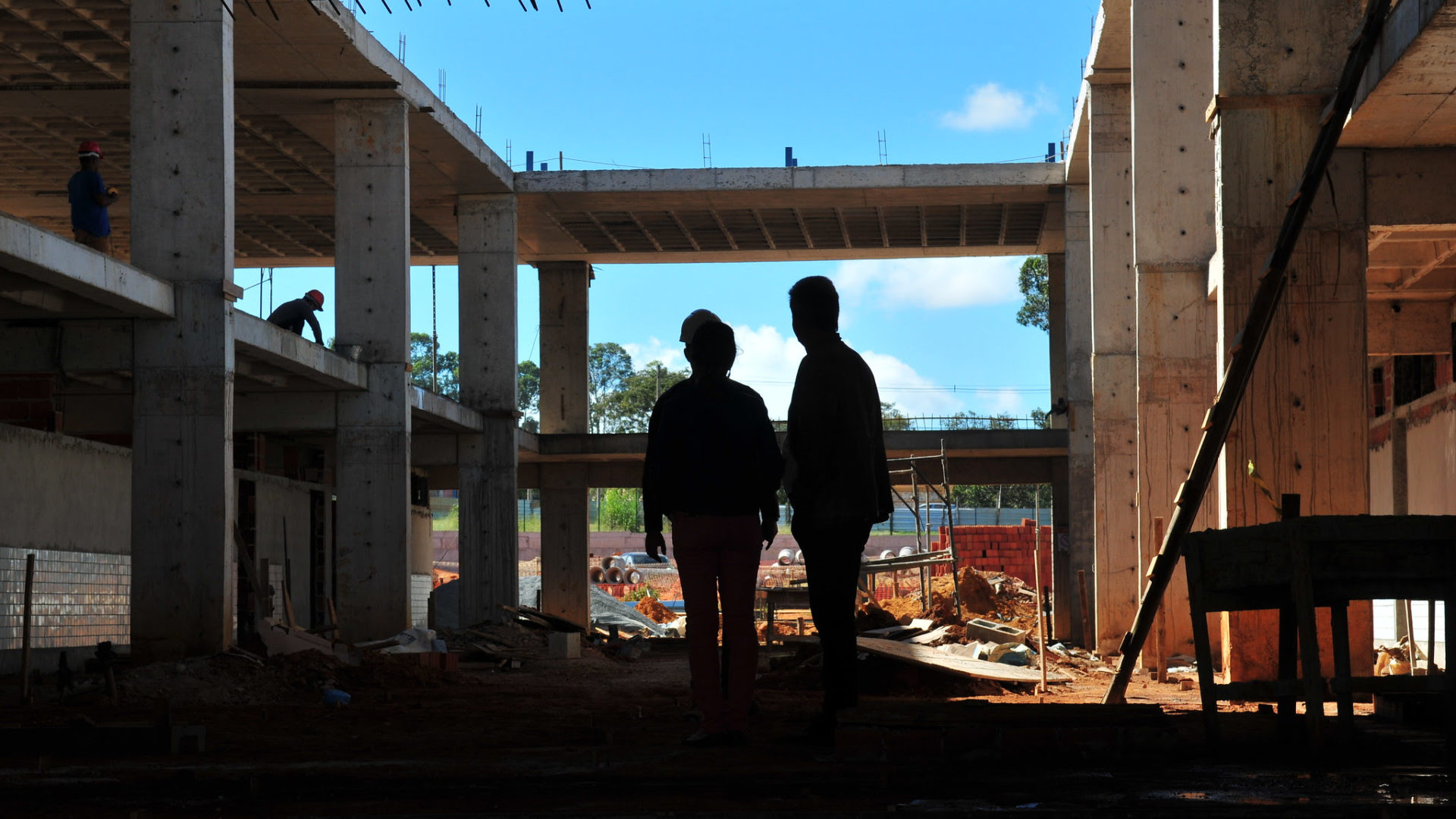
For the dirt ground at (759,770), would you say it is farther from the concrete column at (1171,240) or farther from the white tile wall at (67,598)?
the concrete column at (1171,240)

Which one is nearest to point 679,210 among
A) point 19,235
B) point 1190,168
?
point 1190,168

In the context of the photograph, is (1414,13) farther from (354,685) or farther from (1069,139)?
(1069,139)

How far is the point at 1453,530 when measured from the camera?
512cm

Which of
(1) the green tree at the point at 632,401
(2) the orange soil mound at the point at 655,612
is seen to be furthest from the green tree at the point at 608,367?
(2) the orange soil mound at the point at 655,612

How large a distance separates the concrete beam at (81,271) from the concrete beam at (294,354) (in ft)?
3.08

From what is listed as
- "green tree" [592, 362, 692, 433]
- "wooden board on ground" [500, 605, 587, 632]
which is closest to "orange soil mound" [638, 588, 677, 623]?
"wooden board on ground" [500, 605, 587, 632]

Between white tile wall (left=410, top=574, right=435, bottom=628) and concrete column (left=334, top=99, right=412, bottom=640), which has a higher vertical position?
concrete column (left=334, top=99, right=412, bottom=640)

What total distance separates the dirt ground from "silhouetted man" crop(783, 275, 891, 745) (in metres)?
0.27

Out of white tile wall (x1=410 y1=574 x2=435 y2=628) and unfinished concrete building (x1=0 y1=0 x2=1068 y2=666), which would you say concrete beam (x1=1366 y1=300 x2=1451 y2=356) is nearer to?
unfinished concrete building (x1=0 y1=0 x2=1068 y2=666)

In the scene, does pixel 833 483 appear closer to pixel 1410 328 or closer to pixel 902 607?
pixel 1410 328

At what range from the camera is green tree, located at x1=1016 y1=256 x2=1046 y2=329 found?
64.4 meters

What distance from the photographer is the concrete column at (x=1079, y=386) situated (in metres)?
21.8

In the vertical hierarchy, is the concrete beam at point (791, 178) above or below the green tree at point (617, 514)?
above

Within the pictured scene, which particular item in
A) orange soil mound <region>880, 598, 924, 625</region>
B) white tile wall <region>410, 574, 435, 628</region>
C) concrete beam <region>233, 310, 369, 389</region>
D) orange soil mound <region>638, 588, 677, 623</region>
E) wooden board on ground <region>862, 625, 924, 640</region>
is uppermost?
concrete beam <region>233, 310, 369, 389</region>
